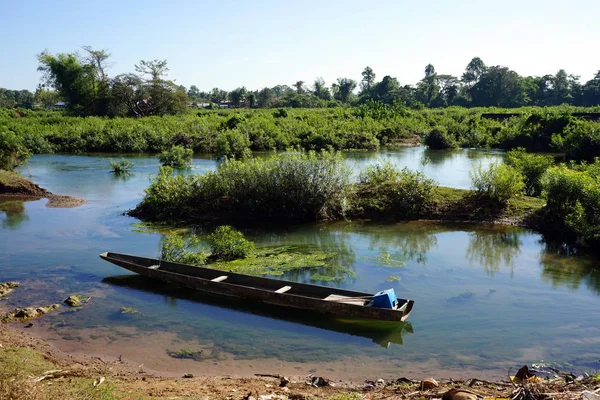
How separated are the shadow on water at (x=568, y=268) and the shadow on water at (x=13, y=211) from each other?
54.5ft

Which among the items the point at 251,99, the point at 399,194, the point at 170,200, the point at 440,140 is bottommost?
the point at 170,200

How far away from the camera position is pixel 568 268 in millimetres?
12977

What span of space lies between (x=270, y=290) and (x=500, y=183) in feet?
33.2

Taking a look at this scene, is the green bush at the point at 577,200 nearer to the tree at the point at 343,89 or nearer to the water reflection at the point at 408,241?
the water reflection at the point at 408,241

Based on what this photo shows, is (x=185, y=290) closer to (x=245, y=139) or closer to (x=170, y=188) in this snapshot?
(x=170, y=188)

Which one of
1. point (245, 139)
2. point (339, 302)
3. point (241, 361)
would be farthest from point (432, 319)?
point (245, 139)

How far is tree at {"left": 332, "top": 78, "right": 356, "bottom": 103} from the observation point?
90.3 metres

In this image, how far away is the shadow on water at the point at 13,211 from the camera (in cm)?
1803

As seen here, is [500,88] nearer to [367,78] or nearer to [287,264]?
[367,78]

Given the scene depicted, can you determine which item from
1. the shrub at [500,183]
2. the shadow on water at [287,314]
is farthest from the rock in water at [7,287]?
the shrub at [500,183]

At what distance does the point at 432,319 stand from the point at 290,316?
2719mm

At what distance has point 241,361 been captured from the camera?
8.21 m

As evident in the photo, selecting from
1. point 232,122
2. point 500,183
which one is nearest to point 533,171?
point 500,183

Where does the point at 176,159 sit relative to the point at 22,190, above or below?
above
